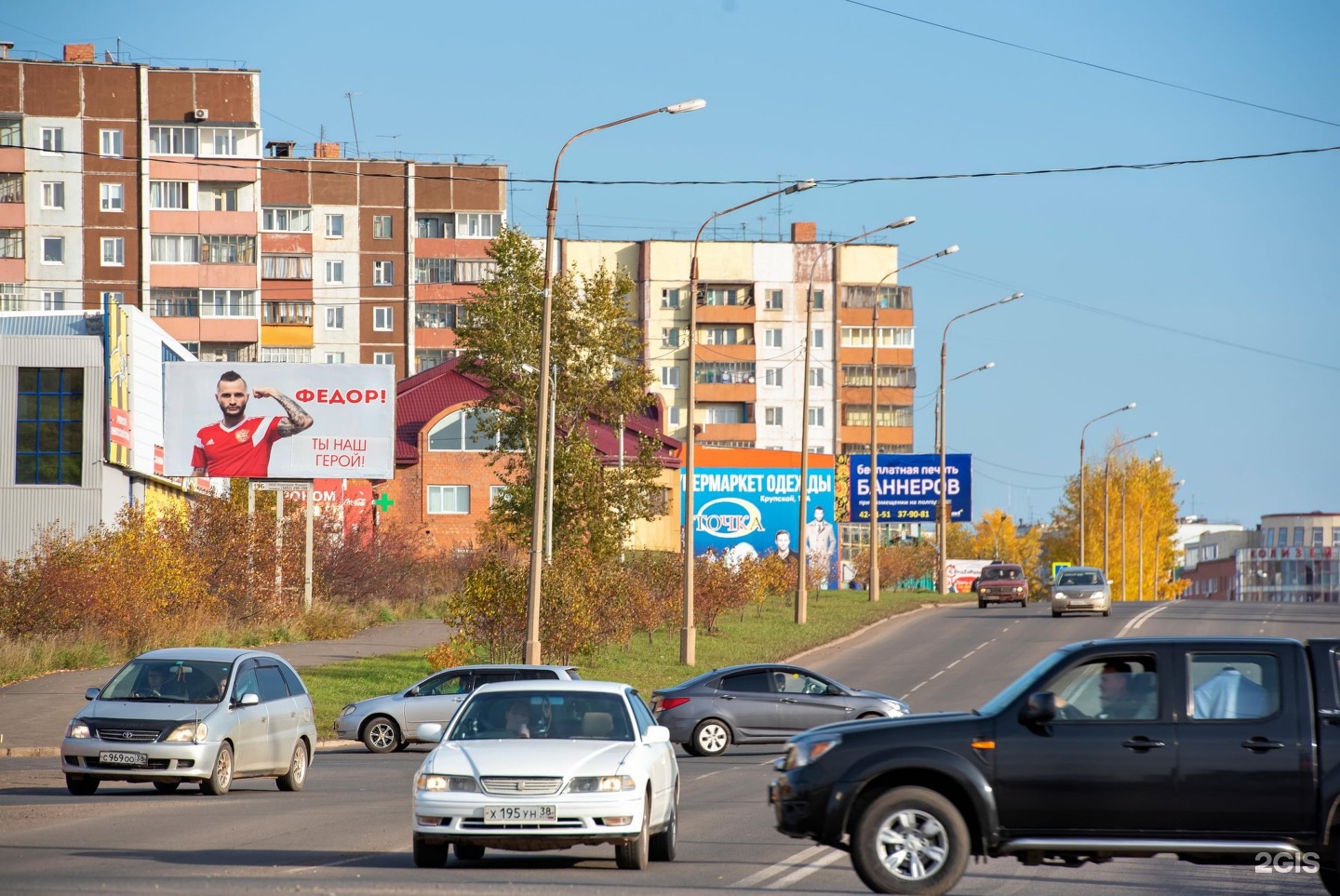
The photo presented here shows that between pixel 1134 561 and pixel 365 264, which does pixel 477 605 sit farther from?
pixel 1134 561

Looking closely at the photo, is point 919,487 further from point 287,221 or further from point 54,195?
point 54,195

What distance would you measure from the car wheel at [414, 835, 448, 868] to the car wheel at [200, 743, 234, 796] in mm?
6739

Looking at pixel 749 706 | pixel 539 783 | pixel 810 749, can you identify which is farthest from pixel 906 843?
pixel 749 706

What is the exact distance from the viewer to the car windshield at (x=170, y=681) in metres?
18.2

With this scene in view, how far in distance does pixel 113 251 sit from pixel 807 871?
284 ft

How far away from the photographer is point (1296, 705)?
413 inches

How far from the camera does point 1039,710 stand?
10492mm

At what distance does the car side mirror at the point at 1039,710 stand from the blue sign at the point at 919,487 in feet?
213

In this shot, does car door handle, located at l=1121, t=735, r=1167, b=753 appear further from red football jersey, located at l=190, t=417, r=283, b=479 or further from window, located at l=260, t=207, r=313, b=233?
window, located at l=260, t=207, r=313, b=233

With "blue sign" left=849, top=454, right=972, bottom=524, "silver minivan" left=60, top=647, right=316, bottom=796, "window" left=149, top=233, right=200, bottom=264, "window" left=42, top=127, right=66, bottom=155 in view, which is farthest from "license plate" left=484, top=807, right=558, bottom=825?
"window" left=42, top=127, right=66, bottom=155

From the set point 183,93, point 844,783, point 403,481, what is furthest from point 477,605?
point 183,93

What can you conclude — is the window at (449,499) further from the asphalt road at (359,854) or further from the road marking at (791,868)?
the road marking at (791,868)

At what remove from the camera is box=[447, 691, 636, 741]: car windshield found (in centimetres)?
1270

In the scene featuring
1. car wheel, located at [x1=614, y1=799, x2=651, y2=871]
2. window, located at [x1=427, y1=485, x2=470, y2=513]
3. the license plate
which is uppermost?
window, located at [x1=427, y1=485, x2=470, y2=513]
